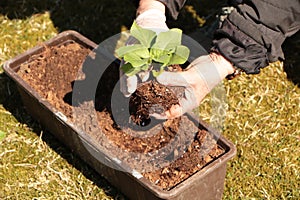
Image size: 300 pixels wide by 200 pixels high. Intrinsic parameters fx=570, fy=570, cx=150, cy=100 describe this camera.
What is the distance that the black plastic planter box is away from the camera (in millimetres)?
2258

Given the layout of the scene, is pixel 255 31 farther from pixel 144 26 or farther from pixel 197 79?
pixel 144 26

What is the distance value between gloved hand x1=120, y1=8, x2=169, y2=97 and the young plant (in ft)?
0.47

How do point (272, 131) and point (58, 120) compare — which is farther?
point (272, 131)

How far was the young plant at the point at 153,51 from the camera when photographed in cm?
210

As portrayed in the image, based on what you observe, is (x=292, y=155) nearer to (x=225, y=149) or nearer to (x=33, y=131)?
(x=225, y=149)

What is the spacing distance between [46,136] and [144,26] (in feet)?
2.83

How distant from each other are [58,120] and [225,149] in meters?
0.77

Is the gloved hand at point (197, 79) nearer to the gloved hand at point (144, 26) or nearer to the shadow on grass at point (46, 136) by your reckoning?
the gloved hand at point (144, 26)

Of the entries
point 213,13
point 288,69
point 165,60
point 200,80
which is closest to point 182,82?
point 200,80

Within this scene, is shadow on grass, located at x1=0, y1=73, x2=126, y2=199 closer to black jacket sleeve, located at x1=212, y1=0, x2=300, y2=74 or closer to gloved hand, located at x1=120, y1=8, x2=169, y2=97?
gloved hand, located at x1=120, y1=8, x2=169, y2=97

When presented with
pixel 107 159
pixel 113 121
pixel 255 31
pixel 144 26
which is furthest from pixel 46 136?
pixel 255 31

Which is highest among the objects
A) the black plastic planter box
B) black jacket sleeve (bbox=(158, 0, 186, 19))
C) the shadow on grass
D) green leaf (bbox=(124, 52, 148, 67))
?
green leaf (bbox=(124, 52, 148, 67))

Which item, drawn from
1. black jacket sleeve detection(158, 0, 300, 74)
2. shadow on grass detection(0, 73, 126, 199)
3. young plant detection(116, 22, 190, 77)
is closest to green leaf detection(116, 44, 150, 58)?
young plant detection(116, 22, 190, 77)

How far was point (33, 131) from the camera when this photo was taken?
2.91m
